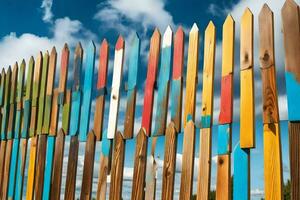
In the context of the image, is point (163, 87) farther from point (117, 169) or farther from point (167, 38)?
point (117, 169)

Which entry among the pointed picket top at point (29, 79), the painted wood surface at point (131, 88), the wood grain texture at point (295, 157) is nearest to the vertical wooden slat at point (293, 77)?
the wood grain texture at point (295, 157)

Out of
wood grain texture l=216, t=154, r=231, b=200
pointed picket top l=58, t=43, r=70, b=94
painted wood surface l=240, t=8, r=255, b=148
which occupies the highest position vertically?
pointed picket top l=58, t=43, r=70, b=94

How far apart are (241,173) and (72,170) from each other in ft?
5.60

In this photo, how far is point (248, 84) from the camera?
2736 mm

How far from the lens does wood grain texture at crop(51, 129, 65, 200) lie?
3.99m

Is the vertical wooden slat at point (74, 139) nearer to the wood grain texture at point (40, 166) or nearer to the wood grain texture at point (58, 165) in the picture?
the wood grain texture at point (58, 165)

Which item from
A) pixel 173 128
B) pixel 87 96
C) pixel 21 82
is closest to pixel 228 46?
pixel 173 128

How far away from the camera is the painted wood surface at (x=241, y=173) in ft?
8.64

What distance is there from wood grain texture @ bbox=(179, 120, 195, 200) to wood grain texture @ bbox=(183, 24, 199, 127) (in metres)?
0.08

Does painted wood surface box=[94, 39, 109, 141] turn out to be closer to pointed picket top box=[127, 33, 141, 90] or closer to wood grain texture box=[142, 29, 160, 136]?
pointed picket top box=[127, 33, 141, 90]

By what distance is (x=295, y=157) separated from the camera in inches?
98.3

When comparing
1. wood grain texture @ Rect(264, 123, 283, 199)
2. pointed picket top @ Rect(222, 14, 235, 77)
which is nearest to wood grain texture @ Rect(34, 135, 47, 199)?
pointed picket top @ Rect(222, 14, 235, 77)

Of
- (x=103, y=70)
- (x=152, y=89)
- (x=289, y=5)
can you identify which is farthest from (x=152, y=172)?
(x=289, y=5)

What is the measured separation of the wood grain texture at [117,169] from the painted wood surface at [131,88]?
0.07m
